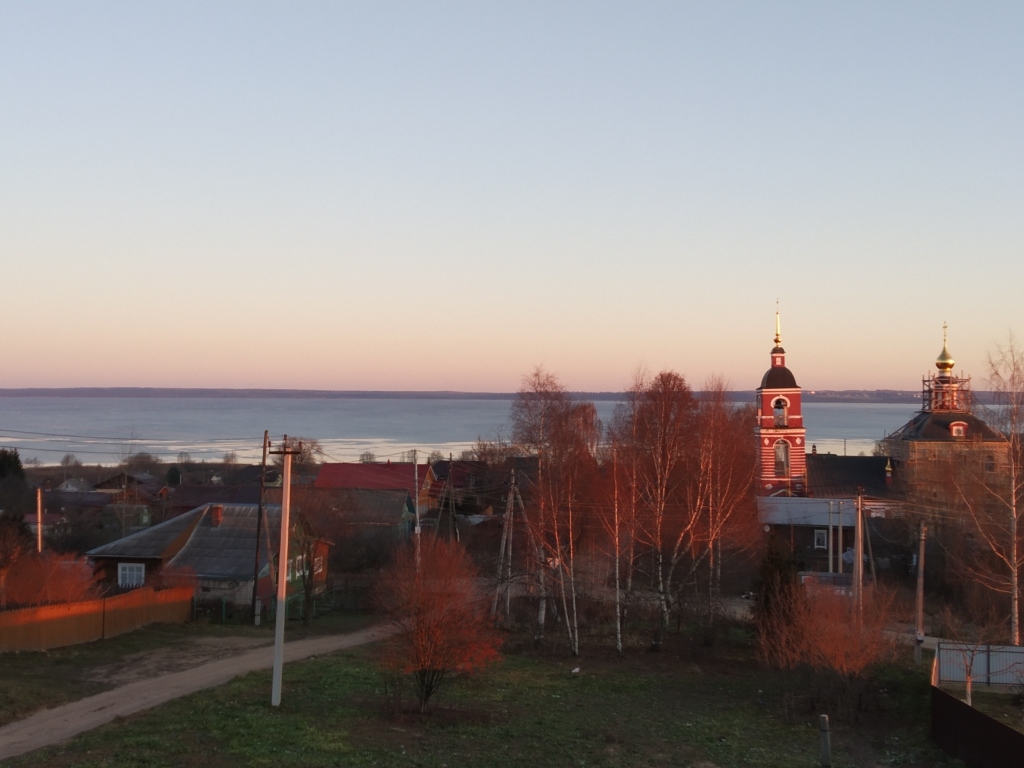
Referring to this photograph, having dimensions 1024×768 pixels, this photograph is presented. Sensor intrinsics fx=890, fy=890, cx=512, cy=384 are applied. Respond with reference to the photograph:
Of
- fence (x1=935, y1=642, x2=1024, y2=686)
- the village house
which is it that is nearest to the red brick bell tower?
the village house

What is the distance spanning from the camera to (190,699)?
16.7 m

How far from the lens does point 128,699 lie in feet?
56.4

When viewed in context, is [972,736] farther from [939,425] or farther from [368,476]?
[368,476]

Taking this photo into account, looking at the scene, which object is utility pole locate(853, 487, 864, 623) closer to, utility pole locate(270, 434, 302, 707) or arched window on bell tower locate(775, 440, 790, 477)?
utility pole locate(270, 434, 302, 707)

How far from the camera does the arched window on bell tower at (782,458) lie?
5056 cm

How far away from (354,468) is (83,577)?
2816 centimetres

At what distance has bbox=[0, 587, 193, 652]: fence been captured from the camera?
2159 cm

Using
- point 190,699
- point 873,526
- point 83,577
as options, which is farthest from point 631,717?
point 873,526

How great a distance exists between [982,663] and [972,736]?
20.0 ft

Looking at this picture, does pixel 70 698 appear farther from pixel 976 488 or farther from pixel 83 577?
pixel 976 488

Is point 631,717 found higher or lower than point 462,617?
lower

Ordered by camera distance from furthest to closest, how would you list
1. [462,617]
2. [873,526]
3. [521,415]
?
[873,526]
[521,415]
[462,617]

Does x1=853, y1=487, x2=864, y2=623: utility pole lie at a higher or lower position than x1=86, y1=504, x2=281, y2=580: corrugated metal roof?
higher

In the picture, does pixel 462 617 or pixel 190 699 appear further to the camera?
pixel 190 699
